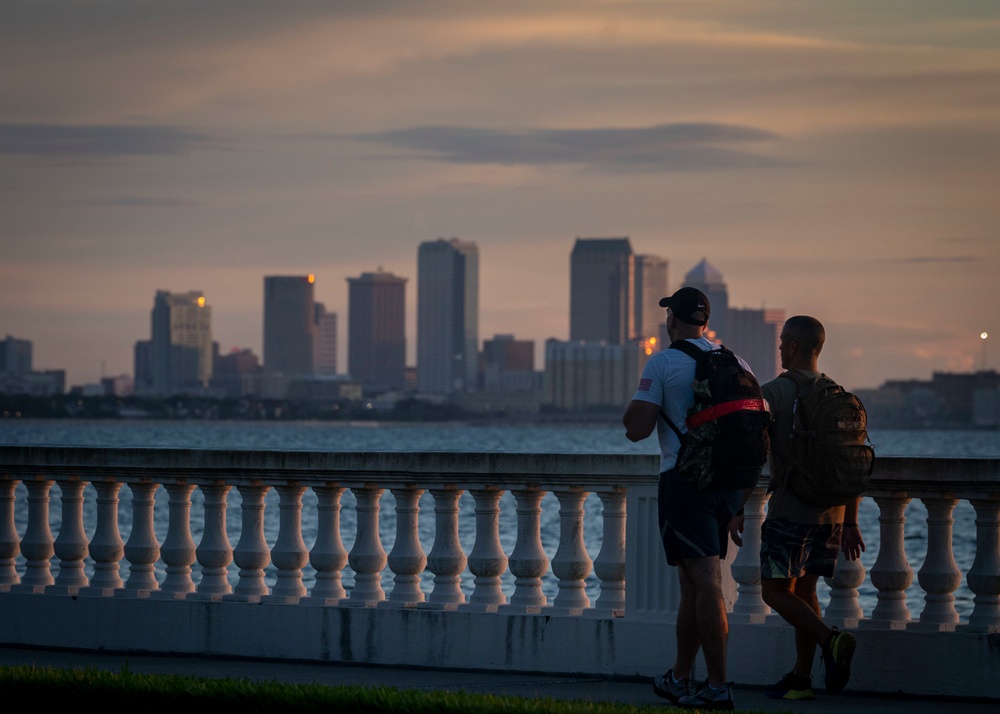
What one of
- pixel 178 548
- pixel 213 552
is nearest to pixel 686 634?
pixel 213 552

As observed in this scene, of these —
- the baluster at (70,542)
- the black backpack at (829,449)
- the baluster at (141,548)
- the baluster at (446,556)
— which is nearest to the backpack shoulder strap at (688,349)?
the black backpack at (829,449)

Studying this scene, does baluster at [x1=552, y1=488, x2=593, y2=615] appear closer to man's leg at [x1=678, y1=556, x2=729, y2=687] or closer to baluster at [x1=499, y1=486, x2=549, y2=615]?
baluster at [x1=499, y1=486, x2=549, y2=615]

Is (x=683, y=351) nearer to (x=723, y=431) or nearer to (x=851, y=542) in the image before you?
(x=723, y=431)

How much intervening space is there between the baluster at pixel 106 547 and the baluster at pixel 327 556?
1.28 meters

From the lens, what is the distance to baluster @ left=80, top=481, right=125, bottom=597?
28.9 feet

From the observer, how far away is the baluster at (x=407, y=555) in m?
8.16

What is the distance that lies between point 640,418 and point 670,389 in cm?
23

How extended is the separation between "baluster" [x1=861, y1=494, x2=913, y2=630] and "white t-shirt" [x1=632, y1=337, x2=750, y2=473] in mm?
1325

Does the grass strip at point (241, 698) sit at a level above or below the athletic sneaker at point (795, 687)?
above

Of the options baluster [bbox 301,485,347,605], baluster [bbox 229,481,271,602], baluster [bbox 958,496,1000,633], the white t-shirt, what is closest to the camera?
the white t-shirt

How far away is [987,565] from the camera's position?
24.1 feet

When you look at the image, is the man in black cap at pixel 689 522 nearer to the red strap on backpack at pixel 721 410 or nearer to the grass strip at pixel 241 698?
the red strap on backpack at pixel 721 410

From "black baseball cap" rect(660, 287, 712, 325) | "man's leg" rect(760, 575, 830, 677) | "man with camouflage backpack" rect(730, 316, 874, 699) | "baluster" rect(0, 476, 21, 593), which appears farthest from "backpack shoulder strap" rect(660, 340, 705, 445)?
"baluster" rect(0, 476, 21, 593)

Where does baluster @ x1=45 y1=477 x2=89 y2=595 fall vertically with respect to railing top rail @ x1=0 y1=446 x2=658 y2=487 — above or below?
below
